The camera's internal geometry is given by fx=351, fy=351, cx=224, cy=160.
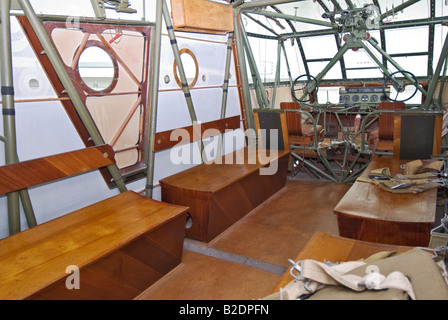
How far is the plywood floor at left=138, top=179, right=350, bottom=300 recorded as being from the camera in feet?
8.11

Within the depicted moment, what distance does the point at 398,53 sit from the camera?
780cm

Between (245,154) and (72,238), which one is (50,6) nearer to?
(72,238)

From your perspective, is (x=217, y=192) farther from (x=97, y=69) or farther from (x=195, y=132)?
(x=97, y=69)

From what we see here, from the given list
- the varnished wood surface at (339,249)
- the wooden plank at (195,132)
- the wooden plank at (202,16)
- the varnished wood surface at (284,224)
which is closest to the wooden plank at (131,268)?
the varnished wood surface at (284,224)

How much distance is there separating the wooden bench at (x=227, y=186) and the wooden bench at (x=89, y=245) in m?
0.48

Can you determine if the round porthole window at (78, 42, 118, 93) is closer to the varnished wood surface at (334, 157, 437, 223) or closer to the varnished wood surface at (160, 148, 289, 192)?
the varnished wood surface at (160, 148, 289, 192)

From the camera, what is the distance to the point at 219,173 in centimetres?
370

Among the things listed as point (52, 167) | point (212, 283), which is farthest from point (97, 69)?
point (212, 283)

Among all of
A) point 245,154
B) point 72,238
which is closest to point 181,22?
point 245,154

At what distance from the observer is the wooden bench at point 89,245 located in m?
1.83

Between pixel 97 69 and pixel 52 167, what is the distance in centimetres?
107

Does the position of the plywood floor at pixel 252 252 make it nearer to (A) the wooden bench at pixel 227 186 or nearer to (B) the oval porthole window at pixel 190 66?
(A) the wooden bench at pixel 227 186

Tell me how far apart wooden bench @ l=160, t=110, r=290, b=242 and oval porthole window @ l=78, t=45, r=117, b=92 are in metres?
1.05
